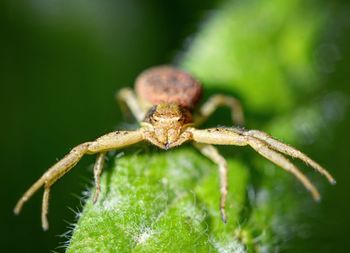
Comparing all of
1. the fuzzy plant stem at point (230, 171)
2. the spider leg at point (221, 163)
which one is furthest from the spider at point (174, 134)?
the fuzzy plant stem at point (230, 171)

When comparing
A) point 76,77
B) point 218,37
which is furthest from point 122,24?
point 218,37

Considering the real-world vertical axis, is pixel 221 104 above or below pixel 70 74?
below

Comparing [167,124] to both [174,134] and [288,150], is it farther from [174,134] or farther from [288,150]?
[288,150]

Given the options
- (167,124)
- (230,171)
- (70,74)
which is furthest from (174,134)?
(70,74)

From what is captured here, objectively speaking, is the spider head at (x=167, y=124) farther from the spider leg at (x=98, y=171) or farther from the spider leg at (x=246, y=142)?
the spider leg at (x=98, y=171)

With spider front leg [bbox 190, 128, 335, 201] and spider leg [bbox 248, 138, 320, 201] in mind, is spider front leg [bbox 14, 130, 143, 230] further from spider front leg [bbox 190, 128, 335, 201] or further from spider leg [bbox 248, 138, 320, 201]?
spider leg [bbox 248, 138, 320, 201]
